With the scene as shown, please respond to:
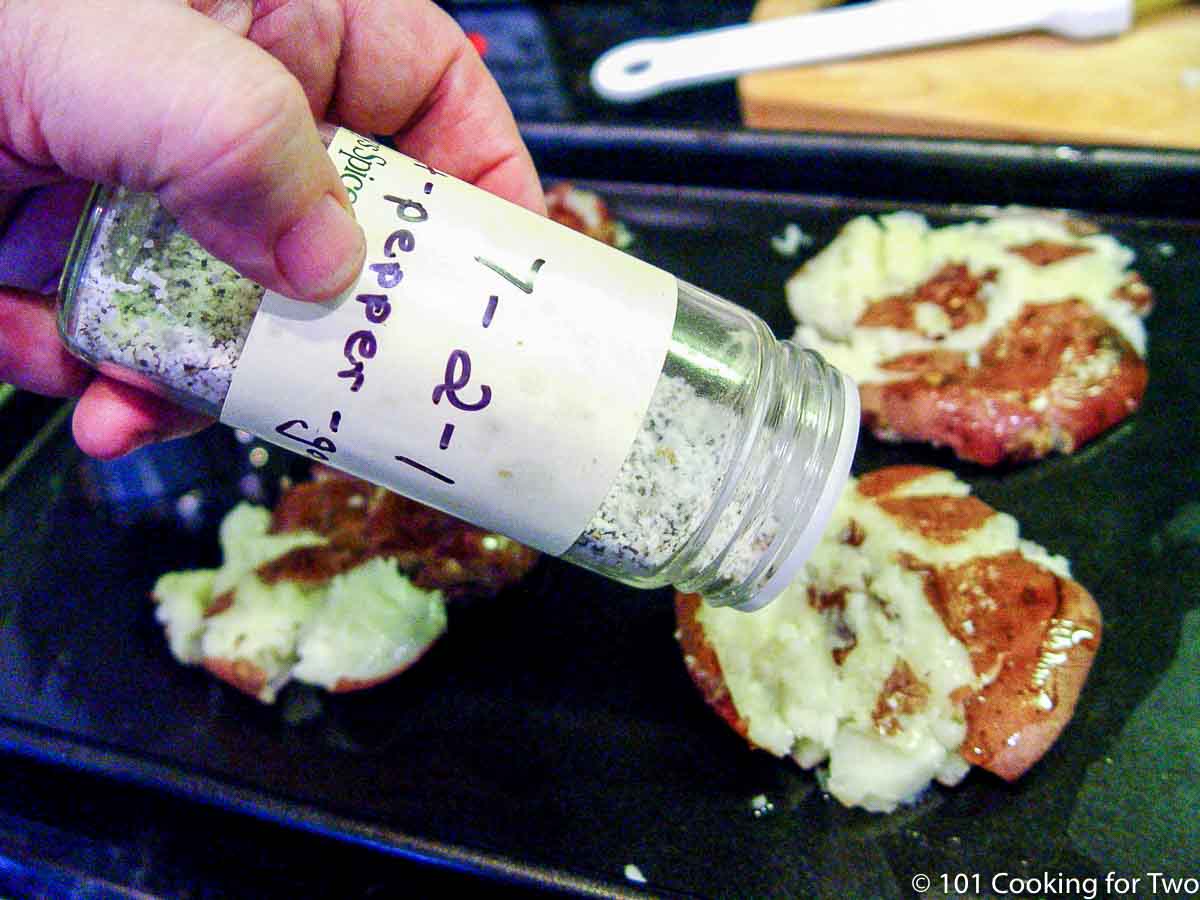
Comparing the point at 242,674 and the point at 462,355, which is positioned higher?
the point at 462,355

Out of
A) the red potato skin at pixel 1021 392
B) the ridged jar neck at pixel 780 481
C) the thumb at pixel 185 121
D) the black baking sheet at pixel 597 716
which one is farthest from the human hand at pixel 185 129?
the red potato skin at pixel 1021 392

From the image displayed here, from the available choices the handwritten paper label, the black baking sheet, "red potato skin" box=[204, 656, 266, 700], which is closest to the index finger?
the handwritten paper label

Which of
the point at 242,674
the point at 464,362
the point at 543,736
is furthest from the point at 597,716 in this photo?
the point at 464,362

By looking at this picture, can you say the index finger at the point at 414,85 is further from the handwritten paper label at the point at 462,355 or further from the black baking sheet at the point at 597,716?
the black baking sheet at the point at 597,716

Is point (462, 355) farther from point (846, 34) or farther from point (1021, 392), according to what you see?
point (846, 34)

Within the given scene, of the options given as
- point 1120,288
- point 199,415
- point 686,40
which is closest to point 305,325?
point 199,415

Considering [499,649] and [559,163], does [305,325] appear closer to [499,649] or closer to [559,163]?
[499,649]
